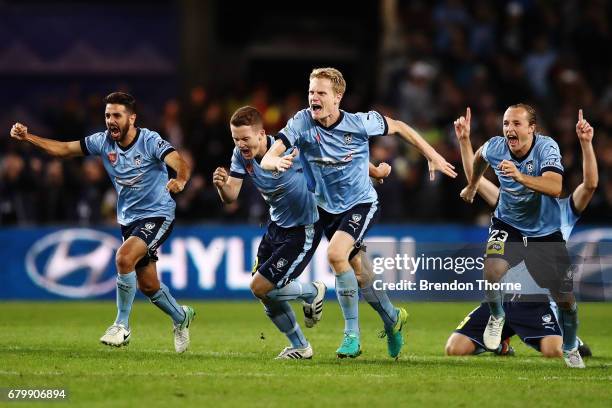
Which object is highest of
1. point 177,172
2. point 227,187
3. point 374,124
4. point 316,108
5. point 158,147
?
point 316,108

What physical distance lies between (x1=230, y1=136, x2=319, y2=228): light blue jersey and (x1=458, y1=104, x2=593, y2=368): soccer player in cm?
151

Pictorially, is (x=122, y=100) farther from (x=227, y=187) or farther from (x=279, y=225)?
(x=279, y=225)

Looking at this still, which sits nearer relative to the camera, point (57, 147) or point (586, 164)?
point (586, 164)

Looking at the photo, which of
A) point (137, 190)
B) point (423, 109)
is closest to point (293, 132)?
point (137, 190)

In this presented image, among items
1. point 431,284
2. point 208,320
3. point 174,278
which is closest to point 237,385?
point 431,284

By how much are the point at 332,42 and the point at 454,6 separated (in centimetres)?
315

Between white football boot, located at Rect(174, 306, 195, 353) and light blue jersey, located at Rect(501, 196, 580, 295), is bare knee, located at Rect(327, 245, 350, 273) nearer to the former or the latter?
light blue jersey, located at Rect(501, 196, 580, 295)

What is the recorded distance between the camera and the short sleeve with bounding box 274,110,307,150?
10195 mm

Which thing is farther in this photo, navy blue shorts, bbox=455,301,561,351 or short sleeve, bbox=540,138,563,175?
navy blue shorts, bbox=455,301,561,351

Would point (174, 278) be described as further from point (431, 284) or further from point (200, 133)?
point (431, 284)

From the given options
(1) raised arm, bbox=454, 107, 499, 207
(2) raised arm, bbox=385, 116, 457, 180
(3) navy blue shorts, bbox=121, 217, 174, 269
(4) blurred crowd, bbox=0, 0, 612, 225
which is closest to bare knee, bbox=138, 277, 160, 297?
(3) navy blue shorts, bbox=121, 217, 174, 269

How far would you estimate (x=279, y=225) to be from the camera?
34.7ft

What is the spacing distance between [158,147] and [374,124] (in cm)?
211

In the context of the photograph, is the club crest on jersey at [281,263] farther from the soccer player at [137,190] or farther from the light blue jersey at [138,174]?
the light blue jersey at [138,174]
